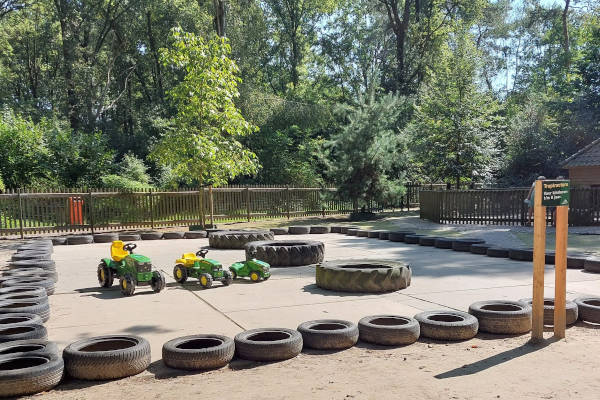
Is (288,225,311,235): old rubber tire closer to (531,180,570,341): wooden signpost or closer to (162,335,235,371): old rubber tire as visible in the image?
(531,180,570,341): wooden signpost

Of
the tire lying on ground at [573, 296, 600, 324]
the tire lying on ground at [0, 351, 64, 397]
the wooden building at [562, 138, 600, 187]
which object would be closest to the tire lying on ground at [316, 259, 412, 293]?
the tire lying on ground at [573, 296, 600, 324]

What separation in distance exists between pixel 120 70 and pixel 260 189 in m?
27.7

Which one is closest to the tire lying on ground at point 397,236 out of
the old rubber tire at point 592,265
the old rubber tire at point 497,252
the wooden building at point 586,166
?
the old rubber tire at point 497,252

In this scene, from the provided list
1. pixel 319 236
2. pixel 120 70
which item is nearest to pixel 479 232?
pixel 319 236

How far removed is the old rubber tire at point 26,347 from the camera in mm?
4503

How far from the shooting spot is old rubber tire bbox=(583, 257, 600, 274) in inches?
368

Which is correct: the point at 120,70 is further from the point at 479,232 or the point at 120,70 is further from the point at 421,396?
the point at 421,396

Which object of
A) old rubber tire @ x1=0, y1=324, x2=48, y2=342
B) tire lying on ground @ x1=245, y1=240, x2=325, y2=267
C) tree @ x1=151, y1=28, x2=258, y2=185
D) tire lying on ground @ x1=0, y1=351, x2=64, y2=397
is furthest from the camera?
tree @ x1=151, y1=28, x2=258, y2=185

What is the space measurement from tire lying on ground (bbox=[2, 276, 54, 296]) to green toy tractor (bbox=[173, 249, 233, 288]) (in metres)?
2.10

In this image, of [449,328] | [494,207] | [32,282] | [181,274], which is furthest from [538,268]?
[494,207]

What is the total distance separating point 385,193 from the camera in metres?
24.4

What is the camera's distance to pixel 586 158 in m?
24.6

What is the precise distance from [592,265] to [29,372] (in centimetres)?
977

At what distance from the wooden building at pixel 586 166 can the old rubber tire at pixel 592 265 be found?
1684 centimetres
